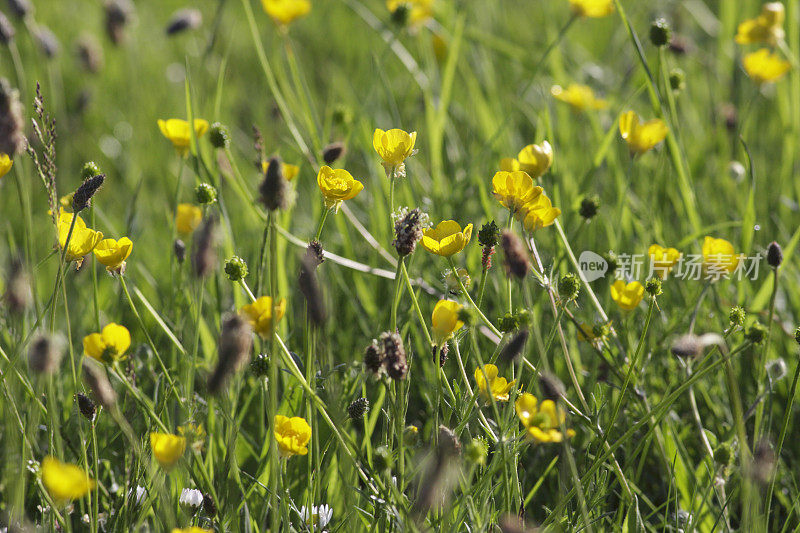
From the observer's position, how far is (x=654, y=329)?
148 cm

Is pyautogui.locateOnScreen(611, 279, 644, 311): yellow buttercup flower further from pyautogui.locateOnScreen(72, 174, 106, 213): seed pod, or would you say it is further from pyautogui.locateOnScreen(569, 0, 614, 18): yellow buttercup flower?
Answer: pyautogui.locateOnScreen(569, 0, 614, 18): yellow buttercup flower

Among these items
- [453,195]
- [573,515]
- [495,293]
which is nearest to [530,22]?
[453,195]

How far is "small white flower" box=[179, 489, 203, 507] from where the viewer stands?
1.02 metres

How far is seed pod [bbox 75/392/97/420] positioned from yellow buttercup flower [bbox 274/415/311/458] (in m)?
0.25

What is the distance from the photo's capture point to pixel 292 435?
0.99 meters

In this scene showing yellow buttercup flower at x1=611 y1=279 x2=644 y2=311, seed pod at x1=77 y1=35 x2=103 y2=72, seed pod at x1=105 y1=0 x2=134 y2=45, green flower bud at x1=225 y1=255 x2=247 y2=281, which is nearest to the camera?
green flower bud at x1=225 y1=255 x2=247 y2=281

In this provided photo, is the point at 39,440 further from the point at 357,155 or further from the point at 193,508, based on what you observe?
the point at 357,155

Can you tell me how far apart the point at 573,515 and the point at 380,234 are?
88cm

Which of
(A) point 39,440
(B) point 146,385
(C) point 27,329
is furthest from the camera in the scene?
(C) point 27,329

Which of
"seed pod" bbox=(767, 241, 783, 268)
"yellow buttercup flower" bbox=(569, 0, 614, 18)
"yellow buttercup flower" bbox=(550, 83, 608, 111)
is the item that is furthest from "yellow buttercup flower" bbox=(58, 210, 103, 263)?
"yellow buttercup flower" bbox=(569, 0, 614, 18)

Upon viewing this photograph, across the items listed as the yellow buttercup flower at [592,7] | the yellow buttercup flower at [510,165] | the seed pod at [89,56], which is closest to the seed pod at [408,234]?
the yellow buttercup flower at [510,165]

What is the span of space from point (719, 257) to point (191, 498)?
89cm

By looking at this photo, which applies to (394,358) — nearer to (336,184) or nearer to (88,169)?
(336,184)

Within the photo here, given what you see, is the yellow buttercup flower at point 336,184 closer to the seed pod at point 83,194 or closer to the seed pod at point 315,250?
the seed pod at point 315,250
